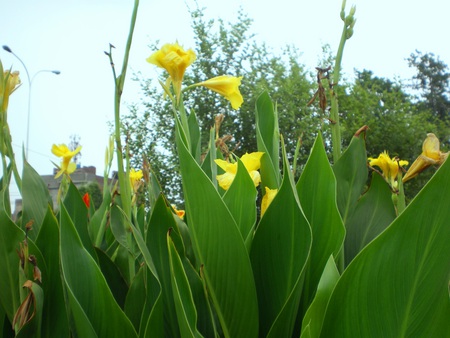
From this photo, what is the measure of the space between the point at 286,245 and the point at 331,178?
0.29ft

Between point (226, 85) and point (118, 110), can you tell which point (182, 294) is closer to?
point (118, 110)

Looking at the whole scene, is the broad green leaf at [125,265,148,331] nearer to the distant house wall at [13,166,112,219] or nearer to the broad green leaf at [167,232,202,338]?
the broad green leaf at [167,232,202,338]

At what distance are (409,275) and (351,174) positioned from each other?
12.1 inches

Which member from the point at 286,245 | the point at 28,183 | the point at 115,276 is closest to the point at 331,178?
the point at 286,245

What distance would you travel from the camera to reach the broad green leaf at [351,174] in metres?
0.71

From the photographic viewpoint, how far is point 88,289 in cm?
57

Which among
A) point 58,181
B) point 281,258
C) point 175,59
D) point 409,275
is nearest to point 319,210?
point 281,258

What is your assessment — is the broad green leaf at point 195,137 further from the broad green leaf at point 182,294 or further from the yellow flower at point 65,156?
the yellow flower at point 65,156

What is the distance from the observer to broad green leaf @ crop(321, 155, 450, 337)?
0.42m

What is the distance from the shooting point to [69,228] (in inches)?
22.8

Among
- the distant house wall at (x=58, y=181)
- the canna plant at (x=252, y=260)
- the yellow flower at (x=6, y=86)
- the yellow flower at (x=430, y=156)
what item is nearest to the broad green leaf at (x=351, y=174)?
the canna plant at (x=252, y=260)

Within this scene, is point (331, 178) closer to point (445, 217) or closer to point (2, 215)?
point (445, 217)

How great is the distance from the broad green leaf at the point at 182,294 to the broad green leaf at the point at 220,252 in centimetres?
4

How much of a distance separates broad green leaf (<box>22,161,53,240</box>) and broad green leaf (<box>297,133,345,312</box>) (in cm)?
41
